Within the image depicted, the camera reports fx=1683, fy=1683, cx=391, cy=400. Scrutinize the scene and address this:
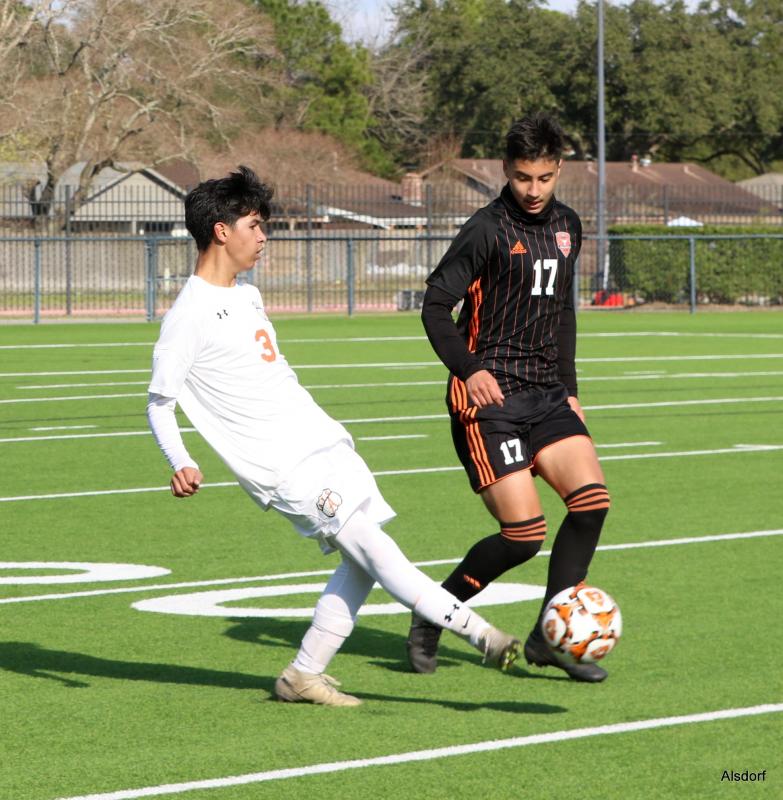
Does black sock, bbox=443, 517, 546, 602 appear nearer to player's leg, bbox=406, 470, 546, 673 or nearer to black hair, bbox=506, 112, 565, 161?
player's leg, bbox=406, 470, 546, 673

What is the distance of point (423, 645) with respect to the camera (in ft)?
21.3

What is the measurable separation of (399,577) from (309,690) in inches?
22.9

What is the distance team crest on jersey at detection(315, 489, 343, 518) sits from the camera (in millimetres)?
5668

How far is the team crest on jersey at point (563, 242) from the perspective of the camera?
6.47 m

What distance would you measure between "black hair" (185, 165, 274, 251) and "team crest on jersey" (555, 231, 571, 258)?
122cm

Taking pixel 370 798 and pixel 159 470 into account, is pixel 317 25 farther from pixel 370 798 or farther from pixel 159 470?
pixel 370 798

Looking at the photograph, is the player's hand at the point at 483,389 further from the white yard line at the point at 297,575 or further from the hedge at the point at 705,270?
the hedge at the point at 705,270

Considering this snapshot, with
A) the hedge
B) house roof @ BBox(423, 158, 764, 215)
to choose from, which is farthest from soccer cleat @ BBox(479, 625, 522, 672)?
house roof @ BBox(423, 158, 764, 215)

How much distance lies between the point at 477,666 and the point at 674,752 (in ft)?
4.99

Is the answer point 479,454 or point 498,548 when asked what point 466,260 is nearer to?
point 479,454

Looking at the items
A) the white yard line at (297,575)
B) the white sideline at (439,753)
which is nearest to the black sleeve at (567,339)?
the white sideline at (439,753)

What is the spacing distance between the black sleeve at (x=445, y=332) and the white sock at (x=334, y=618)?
0.88 m

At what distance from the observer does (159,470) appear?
1301 cm

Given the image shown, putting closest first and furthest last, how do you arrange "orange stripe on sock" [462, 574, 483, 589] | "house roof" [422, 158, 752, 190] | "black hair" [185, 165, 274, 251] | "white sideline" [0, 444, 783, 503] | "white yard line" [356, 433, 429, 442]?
"black hair" [185, 165, 274, 251] < "orange stripe on sock" [462, 574, 483, 589] < "white sideline" [0, 444, 783, 503] < "white yard line" [356, 433, 429, 442] < "house roof" [422, 158, 752, 190]
